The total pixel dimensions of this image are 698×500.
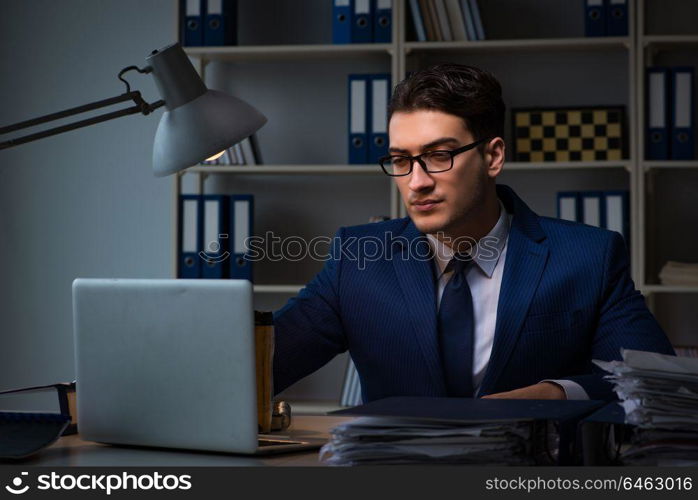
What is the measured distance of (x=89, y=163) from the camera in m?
3.76

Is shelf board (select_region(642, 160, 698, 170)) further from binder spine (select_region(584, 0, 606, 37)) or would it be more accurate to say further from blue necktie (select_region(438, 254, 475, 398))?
blue necktie (select_region(438, 254, 475, 398))

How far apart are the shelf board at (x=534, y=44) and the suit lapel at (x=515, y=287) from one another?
1.55 m

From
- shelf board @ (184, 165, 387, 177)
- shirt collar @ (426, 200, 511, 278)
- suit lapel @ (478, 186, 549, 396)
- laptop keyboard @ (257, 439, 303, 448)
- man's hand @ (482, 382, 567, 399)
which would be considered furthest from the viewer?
shelf board @ (184, 165, 387, 177)

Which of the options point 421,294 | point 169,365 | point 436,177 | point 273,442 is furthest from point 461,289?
point 169,365

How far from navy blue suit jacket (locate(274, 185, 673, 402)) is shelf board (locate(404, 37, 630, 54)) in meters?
1.50

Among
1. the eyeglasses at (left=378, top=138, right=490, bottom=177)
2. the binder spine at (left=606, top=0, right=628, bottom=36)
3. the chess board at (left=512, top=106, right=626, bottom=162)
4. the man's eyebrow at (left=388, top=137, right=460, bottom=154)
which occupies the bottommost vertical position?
the eyeglasses at (left=378, top=138, right=490, bottom=177)

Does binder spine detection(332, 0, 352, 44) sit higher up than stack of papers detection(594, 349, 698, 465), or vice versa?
binder spine detection(332, 0, 352, 44)

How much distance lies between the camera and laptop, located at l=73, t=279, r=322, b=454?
117cm

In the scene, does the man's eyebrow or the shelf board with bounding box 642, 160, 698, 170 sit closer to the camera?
the man's eyebrow

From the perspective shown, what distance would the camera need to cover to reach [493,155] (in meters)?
1.91

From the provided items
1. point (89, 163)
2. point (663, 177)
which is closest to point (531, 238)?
point (663, 177)

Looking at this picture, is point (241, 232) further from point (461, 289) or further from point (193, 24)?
point (461, 289)

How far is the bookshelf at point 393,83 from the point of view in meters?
3.25

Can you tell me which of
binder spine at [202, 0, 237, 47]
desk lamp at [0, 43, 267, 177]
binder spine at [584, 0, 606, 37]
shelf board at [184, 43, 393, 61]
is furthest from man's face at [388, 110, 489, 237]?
binder spine at [202, 0, 237, 47]
